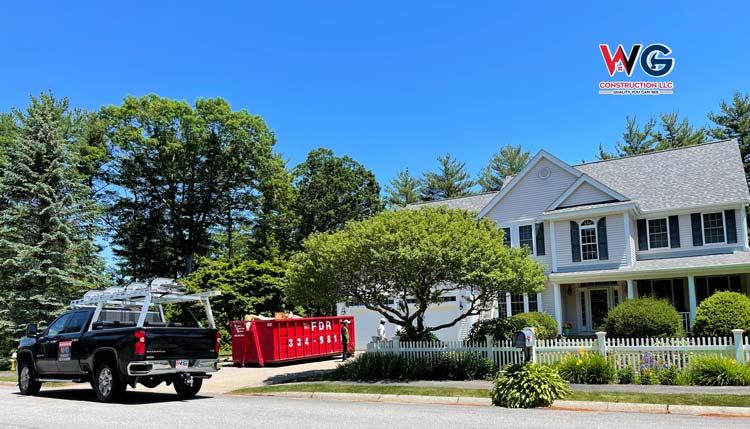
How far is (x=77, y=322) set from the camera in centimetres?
1409

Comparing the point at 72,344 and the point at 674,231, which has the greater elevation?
the point at 674,231

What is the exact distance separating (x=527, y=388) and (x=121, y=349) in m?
7.74

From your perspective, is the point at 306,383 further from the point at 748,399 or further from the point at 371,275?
the point at 748,399

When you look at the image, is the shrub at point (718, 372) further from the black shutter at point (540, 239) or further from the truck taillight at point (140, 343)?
the black shutter at point (540, 239)

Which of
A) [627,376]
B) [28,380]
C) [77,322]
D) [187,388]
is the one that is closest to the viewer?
[77,322]

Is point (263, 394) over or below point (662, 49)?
below

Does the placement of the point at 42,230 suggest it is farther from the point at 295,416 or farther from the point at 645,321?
the point at 645,321

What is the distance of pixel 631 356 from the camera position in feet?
49.9

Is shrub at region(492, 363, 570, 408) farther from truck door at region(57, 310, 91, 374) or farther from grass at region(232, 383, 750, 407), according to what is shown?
truck door at region(57, 310, 91, 374)

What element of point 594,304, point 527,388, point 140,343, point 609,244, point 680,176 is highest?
point 680,176

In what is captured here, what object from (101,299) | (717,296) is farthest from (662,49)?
(101,299)

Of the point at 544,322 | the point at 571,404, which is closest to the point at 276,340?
the point at 544,322

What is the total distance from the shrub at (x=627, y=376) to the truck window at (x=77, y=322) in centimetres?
1188

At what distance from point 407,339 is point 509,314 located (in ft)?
38.3
